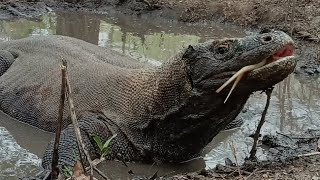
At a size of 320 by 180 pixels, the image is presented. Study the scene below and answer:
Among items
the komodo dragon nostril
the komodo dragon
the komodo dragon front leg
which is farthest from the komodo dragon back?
the komodo dragon nostril

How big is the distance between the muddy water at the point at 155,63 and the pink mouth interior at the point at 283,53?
752 mm

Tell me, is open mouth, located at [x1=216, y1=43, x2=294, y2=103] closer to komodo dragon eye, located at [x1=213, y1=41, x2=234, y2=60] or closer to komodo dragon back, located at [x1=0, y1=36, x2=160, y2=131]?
komodo dragon eye, located at [x1=213, y1=41, x2=234, y2=60]

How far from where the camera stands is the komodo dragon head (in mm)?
4816

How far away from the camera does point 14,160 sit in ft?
19.8

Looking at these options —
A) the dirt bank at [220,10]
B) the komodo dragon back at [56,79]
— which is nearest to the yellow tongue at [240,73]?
the komodo dragon back at [56,79]

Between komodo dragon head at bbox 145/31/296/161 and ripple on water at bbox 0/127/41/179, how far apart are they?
1.15m

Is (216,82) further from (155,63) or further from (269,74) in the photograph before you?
(155,63)

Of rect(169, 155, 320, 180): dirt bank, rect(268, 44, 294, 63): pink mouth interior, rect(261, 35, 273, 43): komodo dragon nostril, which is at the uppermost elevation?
rect(261, 35, 273, 43): komodo dragon nostril

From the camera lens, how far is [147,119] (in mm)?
5762

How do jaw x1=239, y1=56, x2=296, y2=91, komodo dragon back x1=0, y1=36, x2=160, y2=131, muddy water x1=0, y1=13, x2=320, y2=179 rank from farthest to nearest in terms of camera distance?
komodo dragon back x1=0, y1=36, x2=160, y2=131 < muddy water x1=0, y1=13, x2=320, y2=179 < jaw x1=239, y1=56, x2=296, y2=91

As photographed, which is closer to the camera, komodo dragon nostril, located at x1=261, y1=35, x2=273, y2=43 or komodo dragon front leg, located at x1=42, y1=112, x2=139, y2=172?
komodo dragon nostril, located at x1=261, y1=35, x2=273, y2=43

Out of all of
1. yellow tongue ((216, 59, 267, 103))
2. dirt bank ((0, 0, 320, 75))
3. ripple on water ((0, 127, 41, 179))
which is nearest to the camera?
yellow tongue ((216, 59, 267, 103))

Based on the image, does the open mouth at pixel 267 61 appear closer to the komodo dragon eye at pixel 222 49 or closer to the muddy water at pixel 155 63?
the komodo dragon eye at pixel 222 49

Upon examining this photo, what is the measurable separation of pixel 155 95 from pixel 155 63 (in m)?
4.46
